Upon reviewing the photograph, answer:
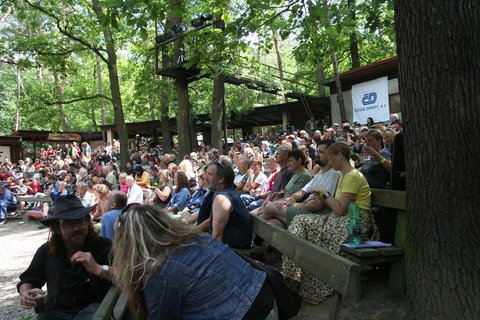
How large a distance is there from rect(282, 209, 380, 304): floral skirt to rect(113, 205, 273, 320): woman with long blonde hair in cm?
151

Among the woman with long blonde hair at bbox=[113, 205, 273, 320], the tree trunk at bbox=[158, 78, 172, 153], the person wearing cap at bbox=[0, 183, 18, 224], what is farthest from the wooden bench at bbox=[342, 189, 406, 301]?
the tree trunk at bbox=[158, 78, 172, 153]

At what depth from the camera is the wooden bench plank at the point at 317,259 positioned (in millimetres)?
2502

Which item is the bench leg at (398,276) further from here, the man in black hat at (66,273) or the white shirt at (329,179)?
the man in black hat at (66,273)

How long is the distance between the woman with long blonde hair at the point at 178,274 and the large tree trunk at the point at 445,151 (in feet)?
4.34

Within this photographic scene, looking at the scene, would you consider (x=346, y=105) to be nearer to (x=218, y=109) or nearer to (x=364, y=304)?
(x=218, y=109)

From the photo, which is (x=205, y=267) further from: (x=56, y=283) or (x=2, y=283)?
(x=2, y=283)

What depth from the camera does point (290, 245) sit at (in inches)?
128

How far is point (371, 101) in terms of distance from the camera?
17703mm

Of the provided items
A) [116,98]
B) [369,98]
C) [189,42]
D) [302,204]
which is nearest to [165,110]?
[116,98]

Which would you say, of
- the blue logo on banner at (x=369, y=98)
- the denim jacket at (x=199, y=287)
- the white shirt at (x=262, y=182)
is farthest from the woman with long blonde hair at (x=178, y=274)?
the blue logo on banner at (x=369, y=98)

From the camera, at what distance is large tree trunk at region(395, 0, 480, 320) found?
245 centimetres

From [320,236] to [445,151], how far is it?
160 centimetres

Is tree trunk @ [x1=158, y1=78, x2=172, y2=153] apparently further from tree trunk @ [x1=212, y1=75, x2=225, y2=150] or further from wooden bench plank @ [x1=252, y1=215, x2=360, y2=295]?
wooden bench plank @ [x1=252, y1=215, x2=360, y2=295]

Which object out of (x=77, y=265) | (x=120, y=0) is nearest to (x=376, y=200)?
(x=77, y=265)
